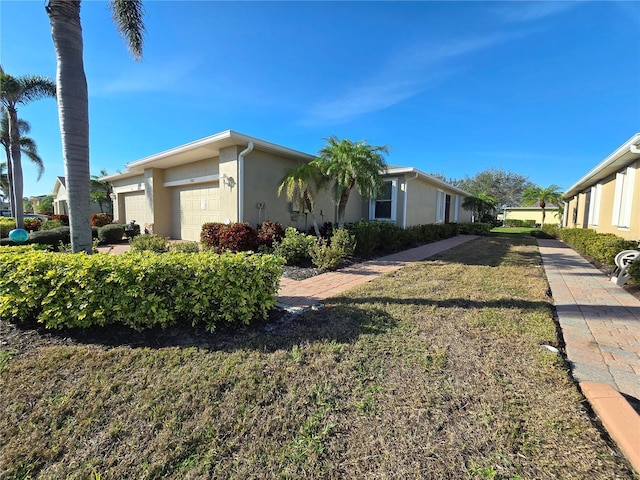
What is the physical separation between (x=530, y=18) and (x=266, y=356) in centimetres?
917

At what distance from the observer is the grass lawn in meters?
1.64

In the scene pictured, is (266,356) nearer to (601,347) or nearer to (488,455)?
(488,455)

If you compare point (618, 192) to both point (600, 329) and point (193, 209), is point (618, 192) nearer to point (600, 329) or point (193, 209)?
point (600, 329)

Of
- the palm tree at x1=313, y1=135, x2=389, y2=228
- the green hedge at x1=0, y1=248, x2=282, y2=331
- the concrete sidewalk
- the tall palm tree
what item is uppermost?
the tall palm tree

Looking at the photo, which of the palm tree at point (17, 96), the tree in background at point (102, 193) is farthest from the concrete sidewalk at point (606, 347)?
the tree in background at point (102, 193)

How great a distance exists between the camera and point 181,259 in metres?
3.61

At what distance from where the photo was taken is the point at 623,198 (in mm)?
8859

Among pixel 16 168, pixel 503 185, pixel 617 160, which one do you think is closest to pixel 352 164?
pixel 617 160

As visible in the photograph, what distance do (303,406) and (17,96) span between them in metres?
20.7

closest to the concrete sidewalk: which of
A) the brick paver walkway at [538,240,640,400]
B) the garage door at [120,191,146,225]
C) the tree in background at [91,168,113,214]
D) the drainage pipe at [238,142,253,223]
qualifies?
the brick paver walkway at [538,240,640,400]

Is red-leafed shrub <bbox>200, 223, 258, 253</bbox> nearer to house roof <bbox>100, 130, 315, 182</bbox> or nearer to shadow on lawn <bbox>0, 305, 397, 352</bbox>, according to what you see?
house roof <bbox>100, 130, 315, 182</bbox>

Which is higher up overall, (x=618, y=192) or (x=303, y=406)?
(x=618, y=192)

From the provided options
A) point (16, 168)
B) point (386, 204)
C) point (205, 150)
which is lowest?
point (386, 204)

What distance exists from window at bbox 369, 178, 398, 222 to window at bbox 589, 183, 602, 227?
8.40 meters
